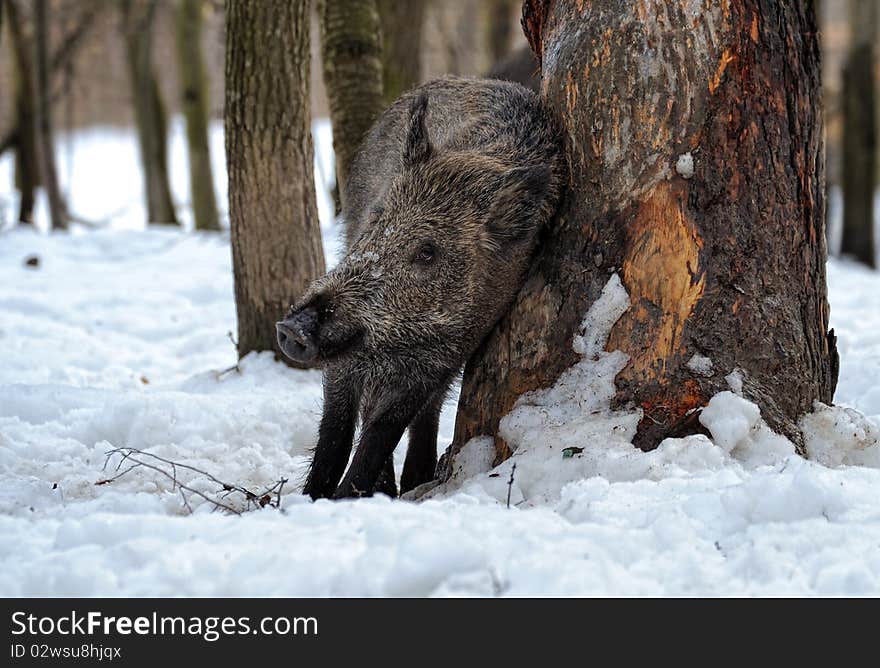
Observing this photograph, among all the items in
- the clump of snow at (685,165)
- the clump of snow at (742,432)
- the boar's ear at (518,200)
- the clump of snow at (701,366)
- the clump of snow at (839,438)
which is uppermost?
the clump of snow at (685,165)

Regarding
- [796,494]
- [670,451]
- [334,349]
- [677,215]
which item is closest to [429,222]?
[334,349]

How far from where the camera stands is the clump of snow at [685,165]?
3.36m

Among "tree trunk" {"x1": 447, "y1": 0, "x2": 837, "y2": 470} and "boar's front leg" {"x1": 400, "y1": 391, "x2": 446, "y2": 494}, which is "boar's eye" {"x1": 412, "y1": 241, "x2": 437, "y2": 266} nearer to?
"tree trunk" {"x1": 447, "y1": 0, "x2": 837, "y2": 470}

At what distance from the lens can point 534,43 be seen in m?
4.25

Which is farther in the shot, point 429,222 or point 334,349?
point 429,222

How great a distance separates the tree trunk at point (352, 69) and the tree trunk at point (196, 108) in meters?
6.68

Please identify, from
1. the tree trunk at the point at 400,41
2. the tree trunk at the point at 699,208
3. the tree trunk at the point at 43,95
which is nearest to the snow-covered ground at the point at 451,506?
the tree trunk at the point at 699,208

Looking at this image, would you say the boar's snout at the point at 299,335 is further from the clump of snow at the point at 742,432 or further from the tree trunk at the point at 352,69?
the tree trunk at the point at 352,69

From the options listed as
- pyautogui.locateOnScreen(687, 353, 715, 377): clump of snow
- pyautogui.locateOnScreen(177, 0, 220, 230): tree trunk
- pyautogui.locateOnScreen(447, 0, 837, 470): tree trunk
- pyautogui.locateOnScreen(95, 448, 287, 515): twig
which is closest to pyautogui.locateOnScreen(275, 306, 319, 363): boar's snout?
pyautogui.locateOnScreen(95, 448, 287, 515): twig

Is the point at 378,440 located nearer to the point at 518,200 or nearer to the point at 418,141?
the point at 518,200

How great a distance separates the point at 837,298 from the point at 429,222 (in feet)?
18.6

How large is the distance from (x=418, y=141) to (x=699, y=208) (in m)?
1.19

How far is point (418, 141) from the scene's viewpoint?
3934 mm
